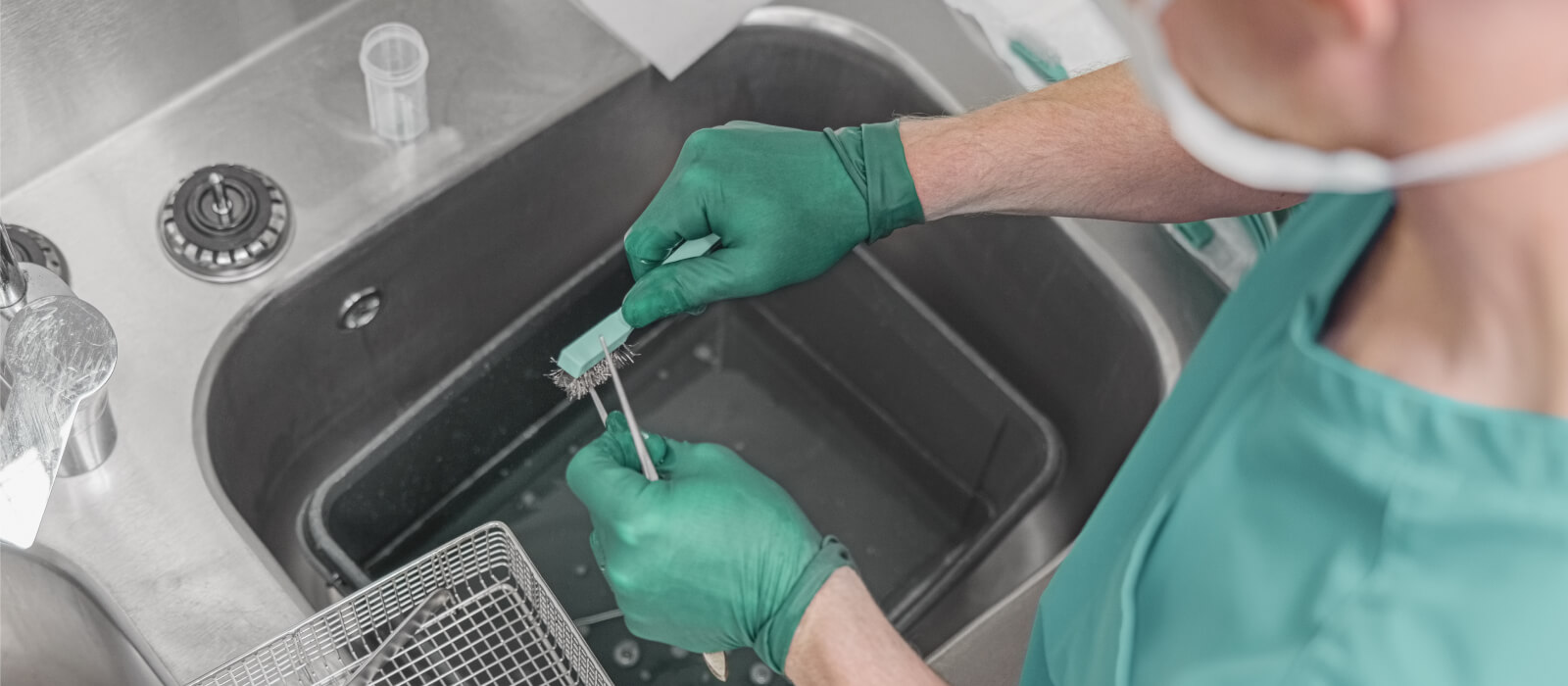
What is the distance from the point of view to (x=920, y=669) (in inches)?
32.0

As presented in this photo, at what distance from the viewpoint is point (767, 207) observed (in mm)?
923

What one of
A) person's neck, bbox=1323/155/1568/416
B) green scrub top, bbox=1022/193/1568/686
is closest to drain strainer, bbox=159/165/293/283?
green scrub top, bbox=1022/193/1568/686

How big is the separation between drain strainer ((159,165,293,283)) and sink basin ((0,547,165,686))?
0.25 metres

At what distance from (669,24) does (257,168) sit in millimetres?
385

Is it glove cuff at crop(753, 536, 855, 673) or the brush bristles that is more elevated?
the brush bristles

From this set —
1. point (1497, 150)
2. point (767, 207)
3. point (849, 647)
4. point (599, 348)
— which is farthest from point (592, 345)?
point (1497, 150)

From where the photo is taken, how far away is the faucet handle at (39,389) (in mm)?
730

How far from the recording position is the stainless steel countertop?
854 millimetres

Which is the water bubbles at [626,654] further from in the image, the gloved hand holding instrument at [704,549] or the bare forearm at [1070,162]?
the bare forearm at [1070,162]

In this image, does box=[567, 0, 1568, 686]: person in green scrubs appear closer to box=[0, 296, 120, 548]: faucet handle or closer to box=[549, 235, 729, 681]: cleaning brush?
box=[549, 235, 729, 681]: cleaning brush

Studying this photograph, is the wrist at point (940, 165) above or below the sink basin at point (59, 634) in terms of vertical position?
below

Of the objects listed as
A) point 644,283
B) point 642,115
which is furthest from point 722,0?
point 644,283

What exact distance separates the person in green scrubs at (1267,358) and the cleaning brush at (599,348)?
0.02 meters

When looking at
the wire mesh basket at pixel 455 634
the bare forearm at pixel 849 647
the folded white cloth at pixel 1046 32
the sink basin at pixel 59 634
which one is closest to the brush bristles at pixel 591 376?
the wire mesh basket at pixel 455 634
